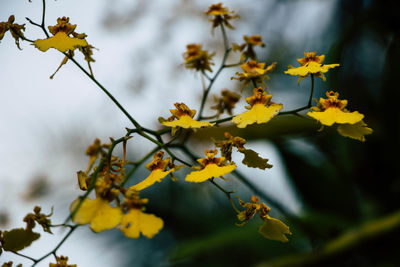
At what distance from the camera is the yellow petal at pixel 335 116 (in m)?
0.42

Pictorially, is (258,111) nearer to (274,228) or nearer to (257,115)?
(257,115)

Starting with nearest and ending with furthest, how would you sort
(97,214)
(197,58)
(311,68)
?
(97,214) → (311,68) → (197,58)

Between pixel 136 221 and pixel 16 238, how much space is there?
0.15 meters

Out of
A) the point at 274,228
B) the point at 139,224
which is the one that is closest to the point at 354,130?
the point at 274,228

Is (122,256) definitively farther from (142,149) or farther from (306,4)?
(306,4)

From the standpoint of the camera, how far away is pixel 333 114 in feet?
1.44

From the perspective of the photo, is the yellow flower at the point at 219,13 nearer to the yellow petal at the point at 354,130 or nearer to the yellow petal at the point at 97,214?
the yellow petal at the point at 354,130

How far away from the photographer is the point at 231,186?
3.50 ft

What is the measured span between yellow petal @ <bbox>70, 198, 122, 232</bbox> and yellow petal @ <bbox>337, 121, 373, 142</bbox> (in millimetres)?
247

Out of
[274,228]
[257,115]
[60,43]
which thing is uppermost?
[60,43]

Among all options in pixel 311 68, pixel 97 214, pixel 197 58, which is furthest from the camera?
pixel 197 58

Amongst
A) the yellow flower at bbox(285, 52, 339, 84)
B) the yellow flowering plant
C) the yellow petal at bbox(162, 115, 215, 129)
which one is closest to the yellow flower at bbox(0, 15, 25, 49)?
the yellow flowering plant

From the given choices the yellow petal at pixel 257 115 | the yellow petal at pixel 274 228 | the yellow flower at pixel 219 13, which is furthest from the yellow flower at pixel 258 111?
the yellow flower at pixel 219 13

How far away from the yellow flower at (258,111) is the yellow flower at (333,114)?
40 millimetres
